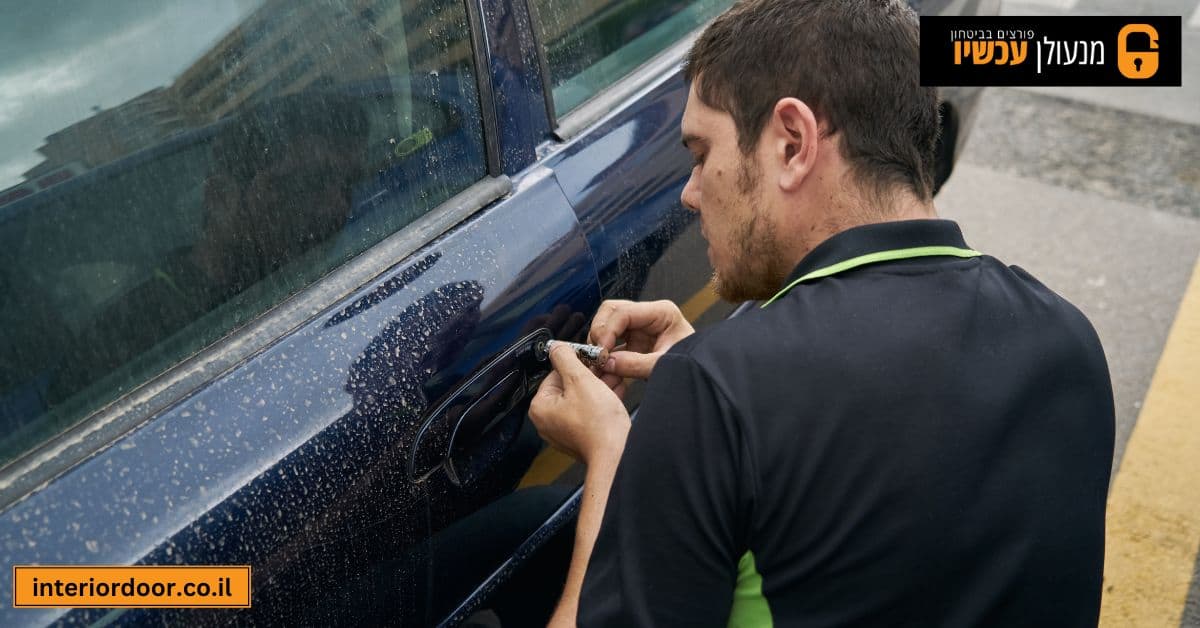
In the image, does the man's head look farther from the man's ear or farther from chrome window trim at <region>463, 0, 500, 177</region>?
chrome window trim at <region>463, 0, 500, 177</region>

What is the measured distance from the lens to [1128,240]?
13.2 ft

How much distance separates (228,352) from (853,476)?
2.38 feet

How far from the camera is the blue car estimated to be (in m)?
1.27

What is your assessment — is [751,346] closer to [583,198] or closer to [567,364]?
[567,364]

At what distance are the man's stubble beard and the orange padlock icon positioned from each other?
2.51 meters

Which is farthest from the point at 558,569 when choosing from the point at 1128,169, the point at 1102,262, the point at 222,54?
the point at 1128,169

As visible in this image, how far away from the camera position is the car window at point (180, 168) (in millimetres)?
1292

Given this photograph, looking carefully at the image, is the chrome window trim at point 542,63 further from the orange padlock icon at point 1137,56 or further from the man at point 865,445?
the orange padlock icon at point 1137,56

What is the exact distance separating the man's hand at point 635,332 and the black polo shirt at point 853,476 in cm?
40

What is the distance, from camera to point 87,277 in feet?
A: 4.35

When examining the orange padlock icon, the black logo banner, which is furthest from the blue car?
the orange padlock icon

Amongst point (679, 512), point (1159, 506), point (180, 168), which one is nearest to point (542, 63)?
point (180, 168)

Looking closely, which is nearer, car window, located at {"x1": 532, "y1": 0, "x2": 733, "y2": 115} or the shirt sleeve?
the shirt sleeve

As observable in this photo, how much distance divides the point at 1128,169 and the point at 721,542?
3745 millimetres
